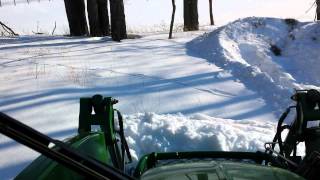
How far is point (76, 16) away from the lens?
19234mm

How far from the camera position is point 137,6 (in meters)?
51.1

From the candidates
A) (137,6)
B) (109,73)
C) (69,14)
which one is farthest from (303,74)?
(137,6)

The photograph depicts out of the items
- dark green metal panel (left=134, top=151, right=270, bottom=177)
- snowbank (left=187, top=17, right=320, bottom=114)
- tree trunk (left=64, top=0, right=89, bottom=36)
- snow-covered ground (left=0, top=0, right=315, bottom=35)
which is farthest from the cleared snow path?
snow-covered ground (left=0, top=0, right=315, bottom=35)

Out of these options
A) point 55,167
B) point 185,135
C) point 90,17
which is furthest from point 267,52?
point 55,167

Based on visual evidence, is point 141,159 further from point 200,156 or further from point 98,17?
point 98,17

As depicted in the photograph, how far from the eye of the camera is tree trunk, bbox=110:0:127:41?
15.5 metres

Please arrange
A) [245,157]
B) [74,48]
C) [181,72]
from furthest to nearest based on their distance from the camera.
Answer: [74,48] → [181,72] → [245,157]

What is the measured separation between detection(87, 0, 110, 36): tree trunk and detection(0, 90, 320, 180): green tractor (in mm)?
13886

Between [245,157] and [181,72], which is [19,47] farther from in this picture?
[245,157]

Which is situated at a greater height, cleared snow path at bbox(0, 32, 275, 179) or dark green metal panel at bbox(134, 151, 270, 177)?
dark green metal panel at bbox(134, 151, 270, 177)

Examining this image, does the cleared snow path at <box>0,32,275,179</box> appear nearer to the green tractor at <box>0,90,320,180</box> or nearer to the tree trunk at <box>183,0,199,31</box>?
the green tractor at <box>0,90,320,180</box>

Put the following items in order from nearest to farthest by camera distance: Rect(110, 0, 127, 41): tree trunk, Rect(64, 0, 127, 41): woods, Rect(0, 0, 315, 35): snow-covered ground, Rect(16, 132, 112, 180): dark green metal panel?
Rect(16, 132, 112, 180): dark green metal panel, Rect(110, 0, 127, 41): tree trunk, Rect(64, 0, 127, 41): woods, Rect(0, 0, 315, 35): snow-covered ground

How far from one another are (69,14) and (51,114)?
461 inches

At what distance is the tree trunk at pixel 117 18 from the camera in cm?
1552
